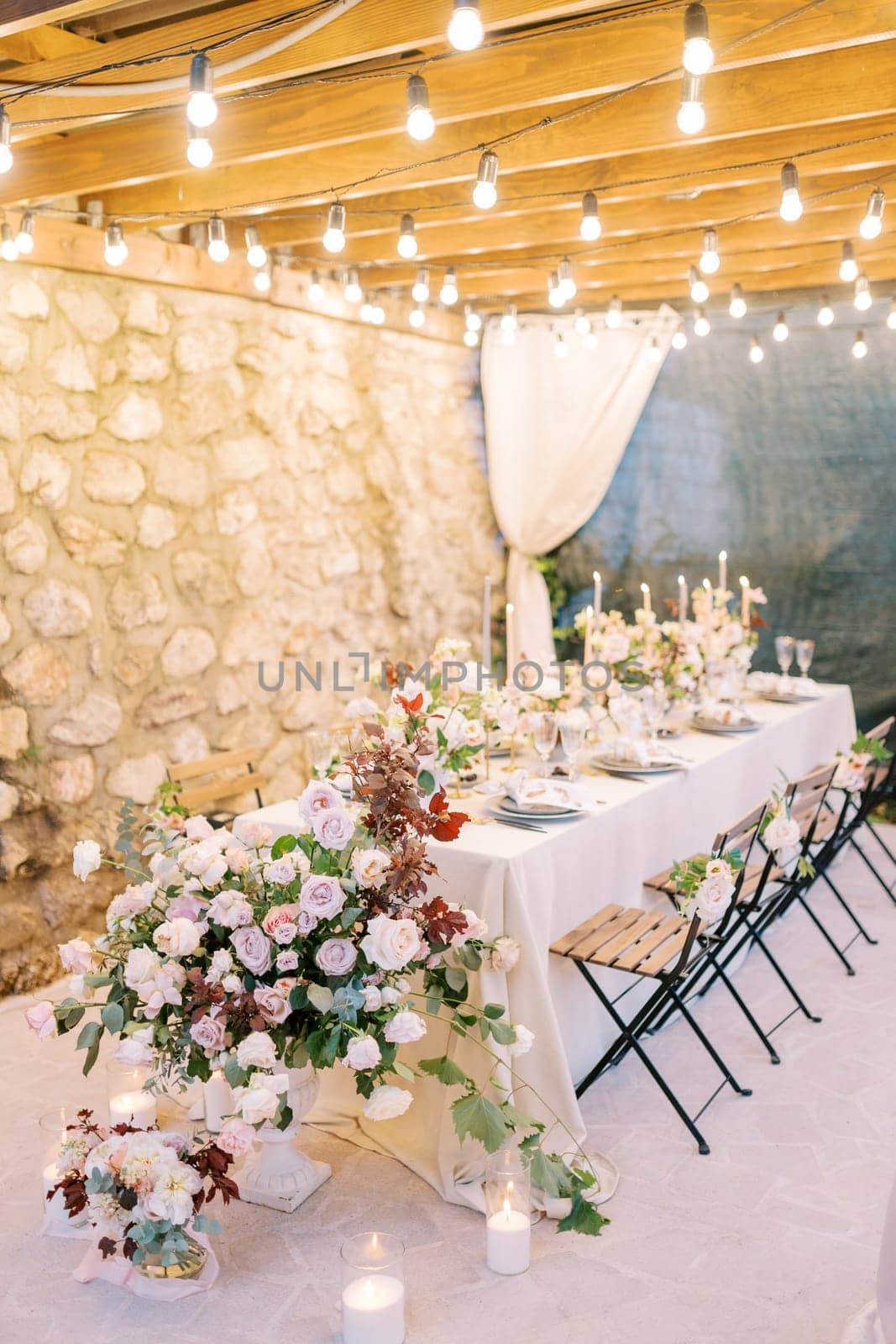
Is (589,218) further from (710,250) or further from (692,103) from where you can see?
(692,103)

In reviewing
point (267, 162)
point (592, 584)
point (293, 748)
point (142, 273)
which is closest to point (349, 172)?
point (267, 162)

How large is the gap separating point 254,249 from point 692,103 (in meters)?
2.14

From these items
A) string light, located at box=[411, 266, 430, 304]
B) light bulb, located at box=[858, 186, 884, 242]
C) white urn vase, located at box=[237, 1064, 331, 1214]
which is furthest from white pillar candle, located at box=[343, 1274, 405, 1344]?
string light, located at box=[411, 266, 430, 304]

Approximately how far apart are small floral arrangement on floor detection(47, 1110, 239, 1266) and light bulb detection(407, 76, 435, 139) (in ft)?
6.82

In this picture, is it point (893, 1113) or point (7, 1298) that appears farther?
point (893, 1113)

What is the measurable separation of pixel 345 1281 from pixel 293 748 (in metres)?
3.03

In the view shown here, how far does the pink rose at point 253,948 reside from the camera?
2297 mm

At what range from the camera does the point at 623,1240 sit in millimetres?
2473

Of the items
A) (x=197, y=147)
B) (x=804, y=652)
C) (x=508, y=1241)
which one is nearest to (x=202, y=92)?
(x=197, y=147)

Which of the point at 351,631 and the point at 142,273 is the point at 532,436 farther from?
the point at 142,273

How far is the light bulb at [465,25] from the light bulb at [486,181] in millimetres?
751

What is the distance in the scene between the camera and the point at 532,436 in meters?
6.12

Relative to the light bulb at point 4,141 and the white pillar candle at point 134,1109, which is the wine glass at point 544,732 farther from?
the light bulb at point 4,141

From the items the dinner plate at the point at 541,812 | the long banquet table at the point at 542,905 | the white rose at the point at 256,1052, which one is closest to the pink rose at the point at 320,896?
the white rose at the point at 256,1052
